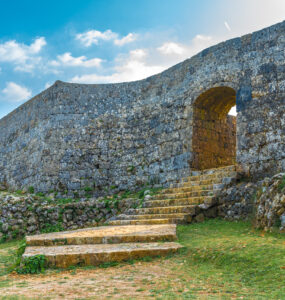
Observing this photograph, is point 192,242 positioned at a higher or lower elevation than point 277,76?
lower

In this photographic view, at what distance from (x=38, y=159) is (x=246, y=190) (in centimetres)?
749

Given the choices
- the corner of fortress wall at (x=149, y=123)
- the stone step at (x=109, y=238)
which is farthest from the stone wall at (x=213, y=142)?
the stone step at (x=109, y=238)

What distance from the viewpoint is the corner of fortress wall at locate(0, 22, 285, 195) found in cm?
811

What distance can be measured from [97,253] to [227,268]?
5.42 feet

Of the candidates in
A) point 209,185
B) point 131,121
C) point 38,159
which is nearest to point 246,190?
point 209,185

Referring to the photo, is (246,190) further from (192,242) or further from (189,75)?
(189,75)

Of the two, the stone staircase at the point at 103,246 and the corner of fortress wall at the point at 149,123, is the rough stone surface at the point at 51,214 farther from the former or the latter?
the stone staircase at the point at 103,246

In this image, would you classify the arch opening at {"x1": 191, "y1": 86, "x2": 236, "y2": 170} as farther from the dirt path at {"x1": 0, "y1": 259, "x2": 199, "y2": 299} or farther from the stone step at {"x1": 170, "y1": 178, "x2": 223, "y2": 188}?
the dirt path at {"x1": 0, "y1": 259, "x2": 199, "y2": 299}

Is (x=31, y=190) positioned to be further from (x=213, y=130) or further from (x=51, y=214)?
(x=213, y=130)

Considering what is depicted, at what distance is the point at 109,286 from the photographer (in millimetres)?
3502

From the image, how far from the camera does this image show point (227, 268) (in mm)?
3889

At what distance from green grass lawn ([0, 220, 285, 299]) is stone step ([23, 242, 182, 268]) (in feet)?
0.65

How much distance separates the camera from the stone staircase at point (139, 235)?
15.1 ft

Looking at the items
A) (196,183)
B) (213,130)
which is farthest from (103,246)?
(213,130)
